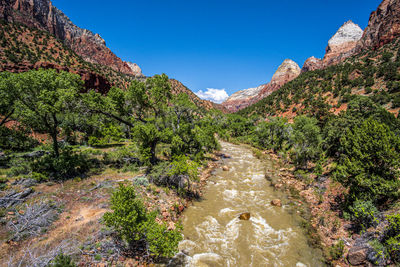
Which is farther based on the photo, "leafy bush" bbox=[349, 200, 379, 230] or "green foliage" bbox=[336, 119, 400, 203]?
"green foliage" bbox=[336, 119, 400, 203]

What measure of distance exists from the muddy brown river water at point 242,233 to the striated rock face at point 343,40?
14932cm

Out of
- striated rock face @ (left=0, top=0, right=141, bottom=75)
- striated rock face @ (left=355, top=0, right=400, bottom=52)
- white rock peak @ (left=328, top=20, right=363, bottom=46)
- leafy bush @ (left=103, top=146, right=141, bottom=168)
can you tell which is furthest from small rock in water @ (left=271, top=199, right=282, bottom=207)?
white rock peak @ (left=328, top=20, right=363, bottom=46)

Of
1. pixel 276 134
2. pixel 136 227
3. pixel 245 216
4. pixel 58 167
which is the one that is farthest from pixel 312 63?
pixel 58 167

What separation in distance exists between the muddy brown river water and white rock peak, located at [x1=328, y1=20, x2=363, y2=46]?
A: 6530 inches

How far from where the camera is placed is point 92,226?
8.68 m

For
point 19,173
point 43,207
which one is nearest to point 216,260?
point 43,207

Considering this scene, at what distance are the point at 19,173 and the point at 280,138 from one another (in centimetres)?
3829

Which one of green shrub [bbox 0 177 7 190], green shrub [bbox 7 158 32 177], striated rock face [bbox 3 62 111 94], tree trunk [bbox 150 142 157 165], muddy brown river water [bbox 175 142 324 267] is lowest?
muddy brown river water [bbox 175 142 324 267]

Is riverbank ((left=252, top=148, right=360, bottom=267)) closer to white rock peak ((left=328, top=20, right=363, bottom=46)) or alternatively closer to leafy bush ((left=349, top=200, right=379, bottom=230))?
leafy bush ((left=349, top=200, right=379, bottom=230))

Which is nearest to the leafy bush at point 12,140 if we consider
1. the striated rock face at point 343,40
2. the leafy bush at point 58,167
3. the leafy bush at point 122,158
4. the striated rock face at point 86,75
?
the leafy bush at point 58,167

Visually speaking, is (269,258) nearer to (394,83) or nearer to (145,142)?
(145,142)

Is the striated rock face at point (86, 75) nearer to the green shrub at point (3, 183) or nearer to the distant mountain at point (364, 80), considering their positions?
the green shrub at point (3, 183)

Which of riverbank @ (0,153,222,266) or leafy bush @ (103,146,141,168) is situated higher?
leafy bush @ (103,146,141,168)

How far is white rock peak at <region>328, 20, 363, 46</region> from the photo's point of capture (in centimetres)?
12331
